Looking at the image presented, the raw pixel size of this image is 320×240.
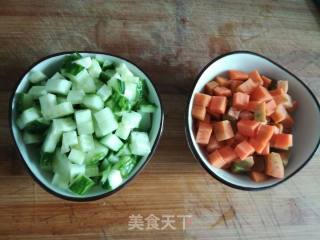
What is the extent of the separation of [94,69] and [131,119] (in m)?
0.19

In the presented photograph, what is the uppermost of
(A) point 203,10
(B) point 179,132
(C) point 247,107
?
(A) point 203,10

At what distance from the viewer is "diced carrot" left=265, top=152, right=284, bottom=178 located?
1.25 meters

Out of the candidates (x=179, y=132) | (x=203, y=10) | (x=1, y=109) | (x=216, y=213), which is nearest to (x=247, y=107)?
(x=179, y=132)

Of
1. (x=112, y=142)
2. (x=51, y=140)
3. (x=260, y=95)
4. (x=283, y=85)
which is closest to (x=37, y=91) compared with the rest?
(x=51, y=140)

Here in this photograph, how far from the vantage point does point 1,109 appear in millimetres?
1316

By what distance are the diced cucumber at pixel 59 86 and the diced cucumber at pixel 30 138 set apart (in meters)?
0.14

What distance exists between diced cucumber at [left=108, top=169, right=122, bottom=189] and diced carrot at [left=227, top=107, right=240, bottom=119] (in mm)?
394

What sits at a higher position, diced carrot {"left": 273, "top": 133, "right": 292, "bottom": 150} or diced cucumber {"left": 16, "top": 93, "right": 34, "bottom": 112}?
diced cucumber {"left": 16, "top": 93, "right": 34, "bottom": 112}

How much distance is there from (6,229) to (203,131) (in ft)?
2.19

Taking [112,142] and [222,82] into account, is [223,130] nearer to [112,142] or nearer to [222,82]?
[222,82]

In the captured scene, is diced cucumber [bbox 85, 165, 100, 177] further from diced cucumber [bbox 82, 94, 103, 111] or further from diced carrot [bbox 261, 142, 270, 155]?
diced carrot [bbox 261, 142, 270, 155]

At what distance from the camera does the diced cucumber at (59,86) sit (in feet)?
3.76

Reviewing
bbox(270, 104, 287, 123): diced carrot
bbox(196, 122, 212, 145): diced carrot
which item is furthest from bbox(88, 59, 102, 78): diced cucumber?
bbox(270, 104, 287, 123): diced carrot

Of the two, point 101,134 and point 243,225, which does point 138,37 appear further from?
point 243,225
